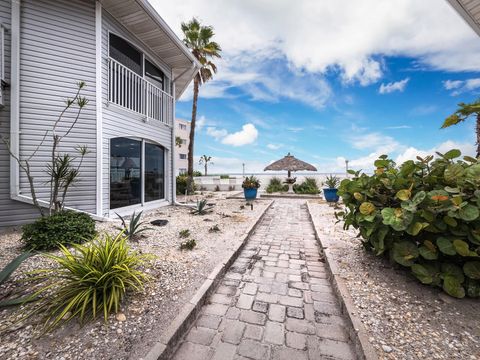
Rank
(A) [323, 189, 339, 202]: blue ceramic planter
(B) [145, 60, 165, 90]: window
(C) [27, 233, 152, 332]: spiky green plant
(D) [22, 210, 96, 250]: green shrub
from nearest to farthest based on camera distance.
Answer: (C) [27, 233, 152, 332]: spiky green plant, (D) [22, 210, 96, 250]: green shrub, (B) [145, 60, 165, 90]: window, (A) [323, 189, 339, 202]: blue ceramic planter

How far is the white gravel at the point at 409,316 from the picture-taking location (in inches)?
60.2

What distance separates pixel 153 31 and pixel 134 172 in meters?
4.30

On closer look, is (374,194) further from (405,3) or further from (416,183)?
(405,3)

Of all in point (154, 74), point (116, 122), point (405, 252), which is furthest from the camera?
point (154, 74)

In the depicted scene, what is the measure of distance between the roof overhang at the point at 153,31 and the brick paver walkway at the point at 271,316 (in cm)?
666

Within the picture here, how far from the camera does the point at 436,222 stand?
6.81ft

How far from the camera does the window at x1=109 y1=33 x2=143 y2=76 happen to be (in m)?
5.83

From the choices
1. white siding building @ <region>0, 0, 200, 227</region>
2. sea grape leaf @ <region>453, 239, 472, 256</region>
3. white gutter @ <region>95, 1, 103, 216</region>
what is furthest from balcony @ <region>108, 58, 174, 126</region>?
sea grape leaf @ <region>453, 239, 472, 256</region>

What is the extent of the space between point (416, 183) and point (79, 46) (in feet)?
24.3

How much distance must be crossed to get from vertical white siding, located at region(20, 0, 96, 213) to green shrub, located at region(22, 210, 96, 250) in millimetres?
1647

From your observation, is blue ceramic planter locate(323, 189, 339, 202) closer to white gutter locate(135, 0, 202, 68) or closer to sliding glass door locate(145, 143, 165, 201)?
sliding glass door locate(145, 143, 165, 201)

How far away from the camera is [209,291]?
2.35m

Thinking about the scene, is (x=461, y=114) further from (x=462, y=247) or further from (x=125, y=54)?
(x=125, y=54)

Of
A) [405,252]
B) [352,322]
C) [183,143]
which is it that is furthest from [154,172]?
[183,143]
